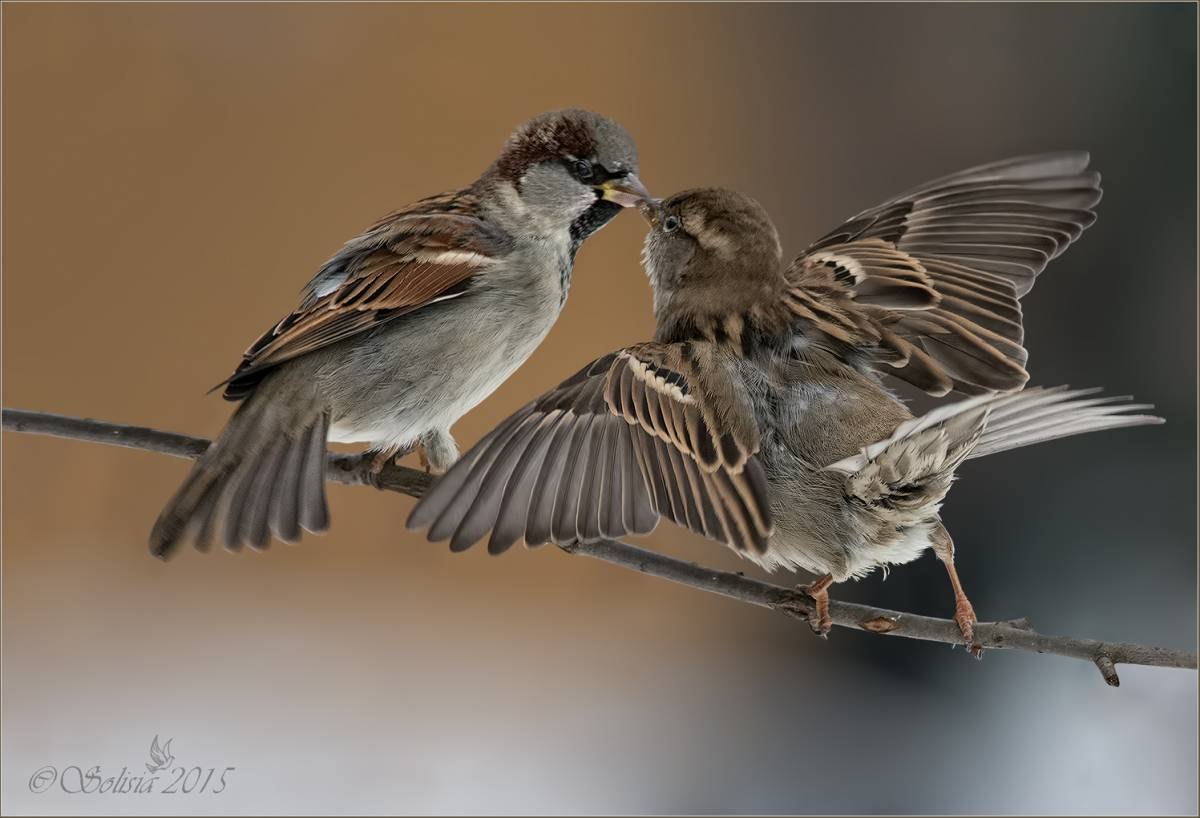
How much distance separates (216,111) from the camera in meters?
2.04

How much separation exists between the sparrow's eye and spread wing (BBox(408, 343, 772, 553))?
21 cm

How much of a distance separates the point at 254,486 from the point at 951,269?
0.83m

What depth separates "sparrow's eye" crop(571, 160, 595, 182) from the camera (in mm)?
1230

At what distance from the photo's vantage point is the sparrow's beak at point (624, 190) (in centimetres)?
121

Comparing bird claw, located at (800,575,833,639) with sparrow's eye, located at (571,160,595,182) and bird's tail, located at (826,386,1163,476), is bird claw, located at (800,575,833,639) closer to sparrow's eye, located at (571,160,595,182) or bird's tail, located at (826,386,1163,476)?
bird's tail, located at (826,386,1163,476)

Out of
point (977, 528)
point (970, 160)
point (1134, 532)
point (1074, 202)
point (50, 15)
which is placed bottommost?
point (1134, 532)

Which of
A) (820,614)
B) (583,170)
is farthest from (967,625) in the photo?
(583,170)

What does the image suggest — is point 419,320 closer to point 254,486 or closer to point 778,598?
point 254,486

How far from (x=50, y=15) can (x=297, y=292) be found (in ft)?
3.38

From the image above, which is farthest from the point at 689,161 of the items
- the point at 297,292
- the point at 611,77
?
the point at 297,292

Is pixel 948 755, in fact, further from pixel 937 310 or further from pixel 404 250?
pixel 404 250

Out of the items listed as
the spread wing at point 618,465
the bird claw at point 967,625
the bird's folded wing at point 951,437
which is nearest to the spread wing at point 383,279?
the spread wing at point 618,465

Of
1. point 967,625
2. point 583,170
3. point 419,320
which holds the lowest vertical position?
point 967,625

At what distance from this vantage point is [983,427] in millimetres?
1132
